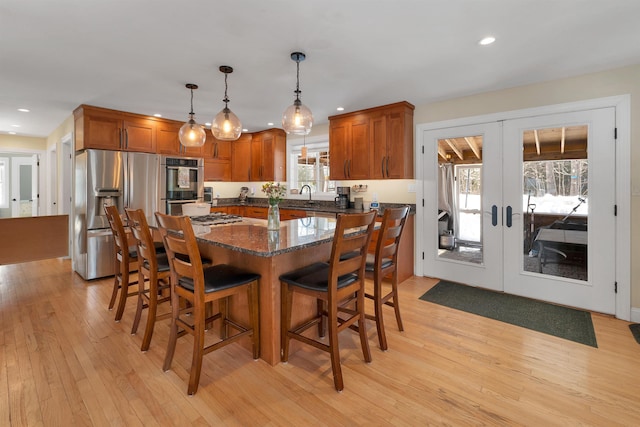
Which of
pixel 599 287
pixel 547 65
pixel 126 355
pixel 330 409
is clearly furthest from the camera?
pixel 599 287

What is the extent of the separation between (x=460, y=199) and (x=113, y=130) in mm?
4847

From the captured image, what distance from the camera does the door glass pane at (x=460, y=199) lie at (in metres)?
3.78

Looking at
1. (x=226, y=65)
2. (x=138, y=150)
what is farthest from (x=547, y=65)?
(x=138, y=150)

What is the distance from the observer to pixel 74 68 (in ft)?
9.59

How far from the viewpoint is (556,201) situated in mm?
3285

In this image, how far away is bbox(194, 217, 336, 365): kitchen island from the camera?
1903 mm

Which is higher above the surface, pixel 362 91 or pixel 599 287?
pixel 362 91

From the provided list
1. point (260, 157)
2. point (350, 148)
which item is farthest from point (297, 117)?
point (260, 157)

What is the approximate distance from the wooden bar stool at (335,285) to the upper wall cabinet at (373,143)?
235cm

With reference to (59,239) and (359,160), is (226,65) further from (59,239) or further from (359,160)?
(59,239)

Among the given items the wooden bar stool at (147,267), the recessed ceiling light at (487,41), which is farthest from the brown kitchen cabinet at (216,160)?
the recessed ceiling light at (487,41)

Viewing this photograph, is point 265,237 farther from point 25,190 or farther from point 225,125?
point 25,190

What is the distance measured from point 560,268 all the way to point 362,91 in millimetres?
2908

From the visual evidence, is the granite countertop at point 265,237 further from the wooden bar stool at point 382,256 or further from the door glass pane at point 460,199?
the door glass pane at point 460,199
